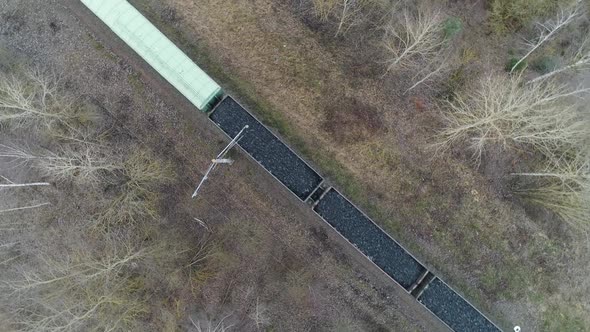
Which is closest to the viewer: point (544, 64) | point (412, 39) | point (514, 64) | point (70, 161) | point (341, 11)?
point (70, 161)

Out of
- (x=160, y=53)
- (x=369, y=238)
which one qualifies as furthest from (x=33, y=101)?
(x=369, y=238)

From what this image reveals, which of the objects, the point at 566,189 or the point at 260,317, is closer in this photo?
the point at 566,189

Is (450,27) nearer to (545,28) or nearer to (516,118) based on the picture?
(545,28)

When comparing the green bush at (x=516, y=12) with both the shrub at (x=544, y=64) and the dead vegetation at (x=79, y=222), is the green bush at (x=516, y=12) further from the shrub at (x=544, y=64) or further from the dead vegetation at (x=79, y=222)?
the dead vegetation at (x=79, y=222)

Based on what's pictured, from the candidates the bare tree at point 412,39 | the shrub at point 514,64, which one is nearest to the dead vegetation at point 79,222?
the bare tree at point 412,39

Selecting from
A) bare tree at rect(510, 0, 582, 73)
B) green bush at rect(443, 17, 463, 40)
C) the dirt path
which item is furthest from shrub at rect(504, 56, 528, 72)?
the dirt path

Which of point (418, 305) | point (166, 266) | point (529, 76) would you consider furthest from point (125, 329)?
point (529, 76)

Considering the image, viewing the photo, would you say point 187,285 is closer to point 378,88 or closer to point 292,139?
point 292,139
